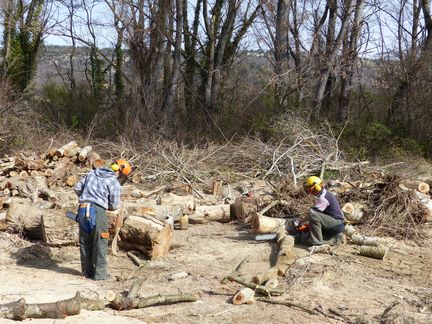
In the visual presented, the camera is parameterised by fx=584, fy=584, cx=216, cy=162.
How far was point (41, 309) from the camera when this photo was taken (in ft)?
18.6

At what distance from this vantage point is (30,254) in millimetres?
8594

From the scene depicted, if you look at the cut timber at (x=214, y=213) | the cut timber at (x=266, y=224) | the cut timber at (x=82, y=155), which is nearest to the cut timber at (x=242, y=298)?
the cut timber at (x=266, y=224)

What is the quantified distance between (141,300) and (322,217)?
3502mm

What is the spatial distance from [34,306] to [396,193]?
674 cm

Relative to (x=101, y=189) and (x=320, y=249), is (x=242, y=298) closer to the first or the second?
(x=101, y=189)

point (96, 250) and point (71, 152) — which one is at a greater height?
point (71, 152)

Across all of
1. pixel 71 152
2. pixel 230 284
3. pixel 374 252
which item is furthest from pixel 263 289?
pixel 71 152

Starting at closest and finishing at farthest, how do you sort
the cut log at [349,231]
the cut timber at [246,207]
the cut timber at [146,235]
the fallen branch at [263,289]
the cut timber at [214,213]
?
the fallen branch at [263,289]
the cut timber at [146,235]
the cut log at [349,231]
the cut timber at [246,207]
the cut timber at [214,213]

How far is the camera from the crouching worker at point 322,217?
8.84 meters

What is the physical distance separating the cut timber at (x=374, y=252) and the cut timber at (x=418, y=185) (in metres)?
3.35

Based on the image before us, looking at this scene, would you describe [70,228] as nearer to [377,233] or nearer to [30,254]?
[30,254]

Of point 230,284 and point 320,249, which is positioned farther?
point 320,249

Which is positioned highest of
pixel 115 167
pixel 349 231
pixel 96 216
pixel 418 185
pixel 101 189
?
pixel 115 167

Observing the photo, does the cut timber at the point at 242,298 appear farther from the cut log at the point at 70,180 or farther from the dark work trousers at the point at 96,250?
the cut log at the point at 70,180
